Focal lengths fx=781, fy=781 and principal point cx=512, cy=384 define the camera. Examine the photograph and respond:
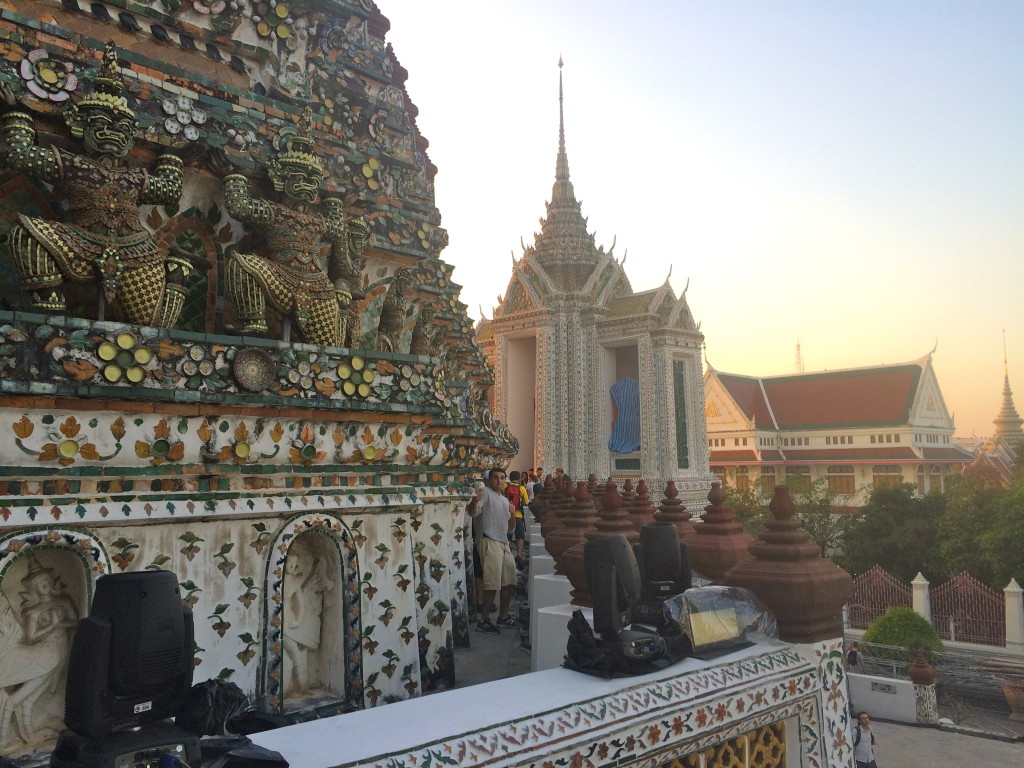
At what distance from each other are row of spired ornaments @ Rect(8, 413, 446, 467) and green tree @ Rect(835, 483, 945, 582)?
2456cm

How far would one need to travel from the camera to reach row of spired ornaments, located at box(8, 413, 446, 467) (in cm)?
372

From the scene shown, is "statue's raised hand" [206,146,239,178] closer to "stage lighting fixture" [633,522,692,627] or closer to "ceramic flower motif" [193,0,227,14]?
"ceramic flower motif" [193,0,227,14]

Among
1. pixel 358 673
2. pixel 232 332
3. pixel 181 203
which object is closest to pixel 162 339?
pixel 232 332

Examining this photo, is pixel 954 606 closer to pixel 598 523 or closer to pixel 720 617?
pixel 598 523

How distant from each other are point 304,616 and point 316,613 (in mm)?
87

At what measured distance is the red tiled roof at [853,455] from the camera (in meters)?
37.7

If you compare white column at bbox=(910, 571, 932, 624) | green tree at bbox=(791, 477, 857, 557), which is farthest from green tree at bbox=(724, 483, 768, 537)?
white column at bbox=(910, 571, 932, 624)

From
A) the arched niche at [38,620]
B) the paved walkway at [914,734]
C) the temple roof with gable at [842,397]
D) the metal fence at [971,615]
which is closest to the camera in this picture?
the arched niche at [38,620]

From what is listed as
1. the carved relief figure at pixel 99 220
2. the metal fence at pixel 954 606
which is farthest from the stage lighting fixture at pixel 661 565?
the metal fence at pixel 954 606

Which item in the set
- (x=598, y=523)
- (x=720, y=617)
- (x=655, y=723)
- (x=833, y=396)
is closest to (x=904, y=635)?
(x=598, y=523)

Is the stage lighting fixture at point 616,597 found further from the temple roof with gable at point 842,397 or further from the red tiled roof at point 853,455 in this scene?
the temple roof with gable at point 842,397

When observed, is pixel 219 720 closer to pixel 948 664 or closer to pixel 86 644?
pixel 86 644

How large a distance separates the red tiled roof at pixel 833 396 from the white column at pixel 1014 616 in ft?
66.8

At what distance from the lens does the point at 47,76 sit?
Answer: 426 centimetres
